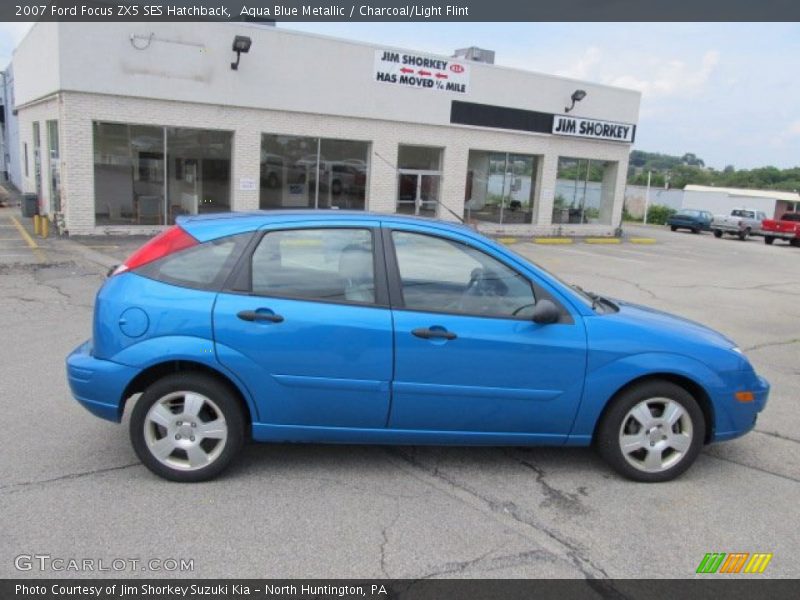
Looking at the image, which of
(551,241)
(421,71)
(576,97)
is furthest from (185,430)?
(576,97)

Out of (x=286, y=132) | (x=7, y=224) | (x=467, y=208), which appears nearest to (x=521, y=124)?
(x=467, y=208)

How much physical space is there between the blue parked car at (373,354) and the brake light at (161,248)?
1 cm

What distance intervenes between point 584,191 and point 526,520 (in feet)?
80.1

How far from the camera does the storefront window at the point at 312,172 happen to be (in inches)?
751

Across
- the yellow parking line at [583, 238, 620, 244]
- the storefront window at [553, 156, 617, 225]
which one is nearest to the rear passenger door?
the yellow parking line at [583, 238, 620, 244]

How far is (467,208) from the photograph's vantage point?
77.1 feet

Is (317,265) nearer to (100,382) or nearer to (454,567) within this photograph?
(100,382)

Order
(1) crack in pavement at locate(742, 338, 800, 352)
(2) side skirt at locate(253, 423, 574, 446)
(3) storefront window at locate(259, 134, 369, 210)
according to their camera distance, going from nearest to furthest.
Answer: (2) side skirt at locate(253, 423, 574, 446) → (1) crack in pavement at locate(742, 338, 800, 352) → (3) storefront window at locate(259, 134, 369, 210)

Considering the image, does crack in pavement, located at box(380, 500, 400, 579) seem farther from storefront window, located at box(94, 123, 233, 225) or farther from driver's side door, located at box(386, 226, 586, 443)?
storefront window, located at box(94, 123, 233, 225)

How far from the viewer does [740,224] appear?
3541cm

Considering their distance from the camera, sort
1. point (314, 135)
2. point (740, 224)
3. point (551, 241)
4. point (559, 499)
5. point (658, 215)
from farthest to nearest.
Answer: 1. point (658, 215)
2. point (740, 224)
3. point (551, 241)
4. point (314, 135)
5. point (559, 499)

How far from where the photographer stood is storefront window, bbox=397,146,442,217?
21.7 meters

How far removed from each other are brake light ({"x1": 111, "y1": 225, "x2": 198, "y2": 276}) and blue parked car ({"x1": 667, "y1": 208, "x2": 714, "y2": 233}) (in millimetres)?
37967
